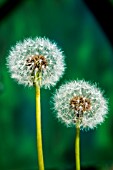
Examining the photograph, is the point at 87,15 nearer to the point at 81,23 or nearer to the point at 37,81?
the point at 81,23

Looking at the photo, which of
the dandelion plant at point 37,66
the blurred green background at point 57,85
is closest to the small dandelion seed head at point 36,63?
the dandelion plant at point 37,66

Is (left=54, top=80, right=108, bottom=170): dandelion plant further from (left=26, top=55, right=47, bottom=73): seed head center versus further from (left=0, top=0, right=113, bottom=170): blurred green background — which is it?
(left=0, top=0, right=113, bottom=170): blurred green background

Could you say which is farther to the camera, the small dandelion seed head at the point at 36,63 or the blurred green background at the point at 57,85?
the blurred green background at the point at 57,85

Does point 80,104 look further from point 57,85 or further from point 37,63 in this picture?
point 57,85

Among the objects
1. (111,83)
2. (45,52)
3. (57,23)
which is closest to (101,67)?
(111,83)

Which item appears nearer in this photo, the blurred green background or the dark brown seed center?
the dark brown seed center

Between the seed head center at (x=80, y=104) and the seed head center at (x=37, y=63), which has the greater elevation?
the seed head center at (x=37, y=63)

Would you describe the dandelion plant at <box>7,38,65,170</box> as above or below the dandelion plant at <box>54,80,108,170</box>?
above

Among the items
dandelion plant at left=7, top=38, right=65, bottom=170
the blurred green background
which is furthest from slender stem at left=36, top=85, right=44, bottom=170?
the blurred green background

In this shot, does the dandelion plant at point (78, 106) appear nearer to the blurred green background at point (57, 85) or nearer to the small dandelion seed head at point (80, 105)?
the small dandelion seed head at point (80, 105)
